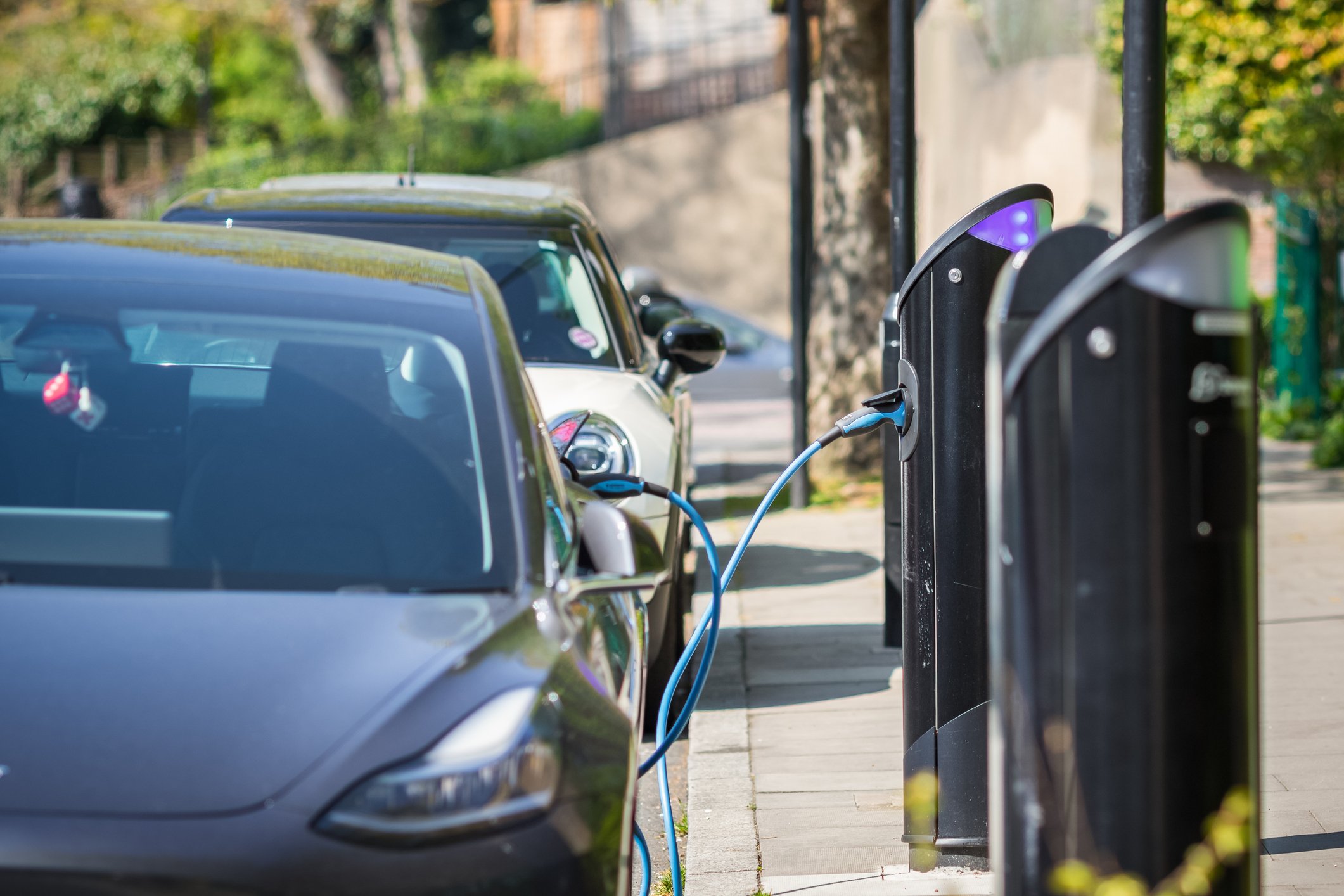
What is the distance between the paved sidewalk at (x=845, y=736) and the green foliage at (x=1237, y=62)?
10379 mm

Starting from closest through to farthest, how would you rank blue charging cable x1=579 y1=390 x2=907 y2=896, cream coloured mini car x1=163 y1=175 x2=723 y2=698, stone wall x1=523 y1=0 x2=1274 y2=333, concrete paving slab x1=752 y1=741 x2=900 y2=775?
blue charging cable x1=579 y1=390 x2=907 y2=896, concrete paving slab x1=752 y1=741 x2=900 y2=775, cream coloured mini car x1=163 y1=175 x2=723 y2=698, stone wall x1=523 y1=0 x2=1274 y2=333

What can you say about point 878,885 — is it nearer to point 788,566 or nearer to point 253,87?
point 788,566

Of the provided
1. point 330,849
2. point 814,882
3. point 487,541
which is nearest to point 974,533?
point 814,882

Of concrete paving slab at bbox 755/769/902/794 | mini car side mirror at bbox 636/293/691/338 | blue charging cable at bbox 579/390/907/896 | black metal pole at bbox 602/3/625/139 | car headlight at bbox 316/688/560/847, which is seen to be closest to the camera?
car headlight at bbox 316/688/560/847

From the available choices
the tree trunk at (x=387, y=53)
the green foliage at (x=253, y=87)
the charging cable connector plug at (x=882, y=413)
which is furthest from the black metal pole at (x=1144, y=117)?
the tree trunk at (x=387, y=53)

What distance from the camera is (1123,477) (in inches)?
88.5

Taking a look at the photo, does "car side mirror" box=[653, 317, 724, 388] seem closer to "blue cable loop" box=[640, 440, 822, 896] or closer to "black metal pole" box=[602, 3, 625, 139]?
"blue cable loop" box=[640, 440, 822, 896]

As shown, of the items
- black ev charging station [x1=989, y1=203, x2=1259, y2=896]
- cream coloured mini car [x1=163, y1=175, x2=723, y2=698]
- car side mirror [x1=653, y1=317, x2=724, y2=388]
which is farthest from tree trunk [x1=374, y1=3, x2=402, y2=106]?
black ev charging station [x1=989, y1=203, x2=1259, y2=896]

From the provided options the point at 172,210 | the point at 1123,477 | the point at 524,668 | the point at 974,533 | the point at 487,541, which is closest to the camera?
the point at 1123,477

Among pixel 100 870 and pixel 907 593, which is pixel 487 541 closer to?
pixel 100 870

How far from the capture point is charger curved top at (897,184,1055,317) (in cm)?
371

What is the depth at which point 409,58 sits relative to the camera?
112 ft

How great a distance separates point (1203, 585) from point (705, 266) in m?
23.8

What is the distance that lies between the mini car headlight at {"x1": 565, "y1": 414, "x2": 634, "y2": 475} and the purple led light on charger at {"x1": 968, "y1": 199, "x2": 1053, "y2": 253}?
173 centimetres
